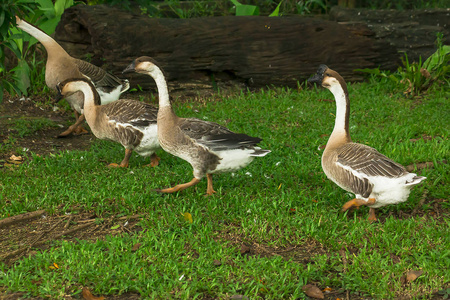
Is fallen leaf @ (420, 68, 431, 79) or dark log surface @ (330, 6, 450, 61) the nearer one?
fallen leaf @ (420, 68, 431, 79)

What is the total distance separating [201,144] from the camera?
518 cm

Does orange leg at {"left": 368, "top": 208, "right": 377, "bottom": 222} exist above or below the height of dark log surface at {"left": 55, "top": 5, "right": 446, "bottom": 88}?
below

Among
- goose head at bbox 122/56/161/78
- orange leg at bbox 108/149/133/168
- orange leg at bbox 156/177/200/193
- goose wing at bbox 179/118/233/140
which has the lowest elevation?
orange leg at bbox 108/149/133/168

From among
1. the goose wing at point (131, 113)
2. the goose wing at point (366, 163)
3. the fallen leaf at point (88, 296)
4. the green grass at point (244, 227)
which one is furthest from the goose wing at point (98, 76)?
the fallen leaf at point (88, 296)

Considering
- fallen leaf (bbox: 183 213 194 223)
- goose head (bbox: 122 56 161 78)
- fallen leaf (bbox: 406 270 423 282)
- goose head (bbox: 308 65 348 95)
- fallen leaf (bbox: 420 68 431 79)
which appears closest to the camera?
fallen leaf (bbox: 406 270 423 282)

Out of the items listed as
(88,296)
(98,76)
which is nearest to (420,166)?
(88,296)

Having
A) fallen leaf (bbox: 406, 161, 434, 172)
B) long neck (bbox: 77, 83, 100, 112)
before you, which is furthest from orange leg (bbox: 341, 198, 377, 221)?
long neck (bbox: 77, 83, 100, 112)

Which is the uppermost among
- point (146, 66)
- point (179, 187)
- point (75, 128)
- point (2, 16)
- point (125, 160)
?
point (2, 16)

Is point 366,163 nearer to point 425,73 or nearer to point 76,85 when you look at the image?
point 76,85

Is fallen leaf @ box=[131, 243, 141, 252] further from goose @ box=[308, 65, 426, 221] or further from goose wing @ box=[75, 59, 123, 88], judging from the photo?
goose wing @ box=[75, 59, 123, 88]

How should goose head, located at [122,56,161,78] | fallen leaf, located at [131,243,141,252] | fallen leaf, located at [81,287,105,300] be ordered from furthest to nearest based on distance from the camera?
1. goose head, located at [122,56,161,78]
2. fallen leaf, located at [131,243,141,252]
3. fallen leaf, located at [81,287,105,300]

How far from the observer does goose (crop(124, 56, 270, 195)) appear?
514 centimetres

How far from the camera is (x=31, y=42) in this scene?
9039 mm

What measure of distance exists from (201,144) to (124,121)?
1352 mm
